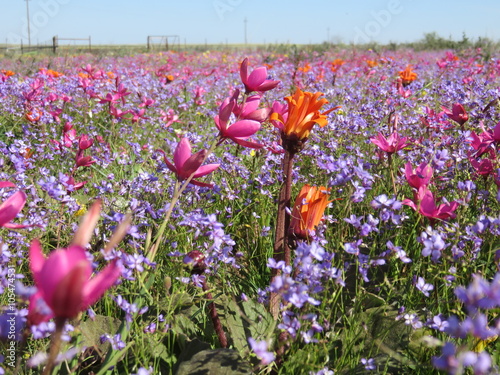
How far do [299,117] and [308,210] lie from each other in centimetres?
30

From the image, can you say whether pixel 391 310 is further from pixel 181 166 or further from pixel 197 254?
pixel 181 166

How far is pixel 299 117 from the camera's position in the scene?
57.0 inches

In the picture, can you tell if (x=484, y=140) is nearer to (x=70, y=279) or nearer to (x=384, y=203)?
(x=384, y=203)

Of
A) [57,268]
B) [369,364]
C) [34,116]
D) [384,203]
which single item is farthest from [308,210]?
[34,116]

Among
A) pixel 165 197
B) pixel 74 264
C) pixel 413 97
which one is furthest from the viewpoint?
pixel 413 97

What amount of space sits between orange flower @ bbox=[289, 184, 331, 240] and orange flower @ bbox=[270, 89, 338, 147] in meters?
0.19

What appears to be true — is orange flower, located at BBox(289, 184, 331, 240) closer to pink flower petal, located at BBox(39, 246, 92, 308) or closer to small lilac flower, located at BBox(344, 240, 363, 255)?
small lilac flower, located at BBox(344, 240, 363, 255)

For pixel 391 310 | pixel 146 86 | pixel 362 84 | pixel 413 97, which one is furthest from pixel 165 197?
pixel 362 84

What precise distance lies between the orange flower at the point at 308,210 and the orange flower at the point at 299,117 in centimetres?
19

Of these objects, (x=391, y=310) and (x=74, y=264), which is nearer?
(x=74, y=264)

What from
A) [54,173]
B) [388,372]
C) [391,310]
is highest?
[54,173]

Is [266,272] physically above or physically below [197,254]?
below

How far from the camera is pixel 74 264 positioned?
514 mm

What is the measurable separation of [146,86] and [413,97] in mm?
3291
